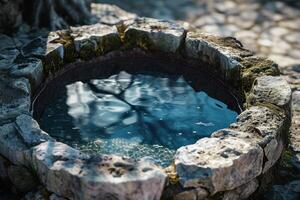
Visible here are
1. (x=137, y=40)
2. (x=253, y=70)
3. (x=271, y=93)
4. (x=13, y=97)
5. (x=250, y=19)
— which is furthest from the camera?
(x=250, y=19)

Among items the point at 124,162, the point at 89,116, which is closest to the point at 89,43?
the point at 89,116

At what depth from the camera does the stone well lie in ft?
9.09

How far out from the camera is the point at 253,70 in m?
3.93

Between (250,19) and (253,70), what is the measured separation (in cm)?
275

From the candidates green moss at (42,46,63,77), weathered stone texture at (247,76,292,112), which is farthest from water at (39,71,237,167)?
weathered stone texture at (247,76,292,112)

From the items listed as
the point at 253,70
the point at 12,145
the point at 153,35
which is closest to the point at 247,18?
the point at 153,35

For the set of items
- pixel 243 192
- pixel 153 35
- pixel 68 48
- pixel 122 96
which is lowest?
pixel 243 192

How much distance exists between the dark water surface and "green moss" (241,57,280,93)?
0.25 metres

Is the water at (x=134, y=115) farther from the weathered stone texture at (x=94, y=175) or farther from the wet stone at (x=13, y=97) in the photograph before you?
the weathered stone texture at (x=94, y=175)

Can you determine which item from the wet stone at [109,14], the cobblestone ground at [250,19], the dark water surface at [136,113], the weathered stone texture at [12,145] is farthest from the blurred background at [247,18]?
the weathered stone texture at [12,145]

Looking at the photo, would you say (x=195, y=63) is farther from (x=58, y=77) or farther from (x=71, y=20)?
(x=71, y=20)

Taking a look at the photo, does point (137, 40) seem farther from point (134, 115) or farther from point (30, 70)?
point (30, 70)

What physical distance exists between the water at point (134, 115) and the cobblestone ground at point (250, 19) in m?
1.85

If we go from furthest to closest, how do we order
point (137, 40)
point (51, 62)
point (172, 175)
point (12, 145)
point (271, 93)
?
1. point (137, 40)
2. point (51, 62)
3. point (271, 93)
4. point (12, 145)
5. point (172, 175)
